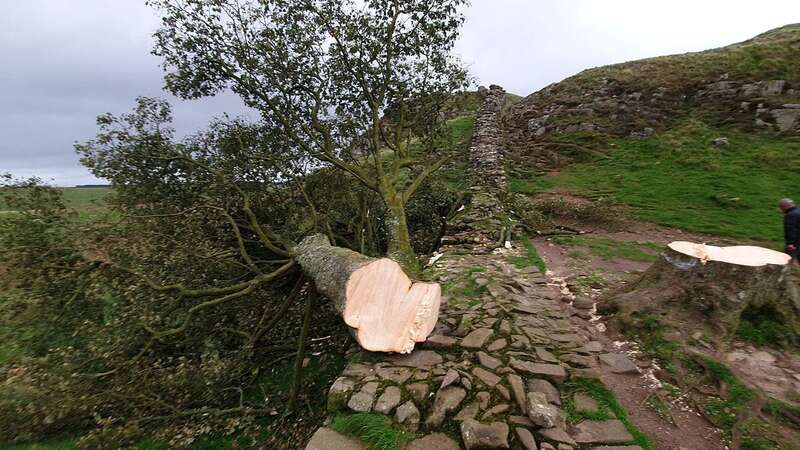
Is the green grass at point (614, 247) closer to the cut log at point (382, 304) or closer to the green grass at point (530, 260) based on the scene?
the green grass at point (530, 260)

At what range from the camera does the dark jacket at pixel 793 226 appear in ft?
25.1

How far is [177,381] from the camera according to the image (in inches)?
217

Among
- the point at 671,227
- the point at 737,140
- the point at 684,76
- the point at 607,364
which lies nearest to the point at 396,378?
the point at 607,364

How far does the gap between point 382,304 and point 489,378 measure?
153 centimetres

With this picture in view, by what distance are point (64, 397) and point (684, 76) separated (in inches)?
1224

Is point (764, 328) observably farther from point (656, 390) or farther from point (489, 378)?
point (489, 378)

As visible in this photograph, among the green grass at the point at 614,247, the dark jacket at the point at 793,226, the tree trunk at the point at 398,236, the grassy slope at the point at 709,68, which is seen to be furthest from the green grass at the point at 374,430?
the grassy slope at the point at 709,68

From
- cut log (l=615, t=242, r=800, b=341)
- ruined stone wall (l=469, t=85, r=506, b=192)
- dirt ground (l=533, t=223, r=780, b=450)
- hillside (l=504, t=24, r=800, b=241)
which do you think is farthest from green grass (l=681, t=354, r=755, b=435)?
ruined stone wall (l=469, t=85, r=506, b=192)

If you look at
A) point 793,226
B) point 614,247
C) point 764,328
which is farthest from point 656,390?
point 793,226

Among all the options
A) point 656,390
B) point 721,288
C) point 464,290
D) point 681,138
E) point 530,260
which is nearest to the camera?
point 656,390

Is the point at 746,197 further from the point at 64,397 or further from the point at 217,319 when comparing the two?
the point at 64,397

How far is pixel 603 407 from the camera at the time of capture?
363 centimetres

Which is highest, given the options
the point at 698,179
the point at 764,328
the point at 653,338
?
the point at 653,338

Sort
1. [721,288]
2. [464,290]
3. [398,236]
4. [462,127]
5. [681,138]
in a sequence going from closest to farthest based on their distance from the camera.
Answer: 1. [721,288]
2. [464,290]
3. [398,236]
4. [681,138]
5. [462,127]
